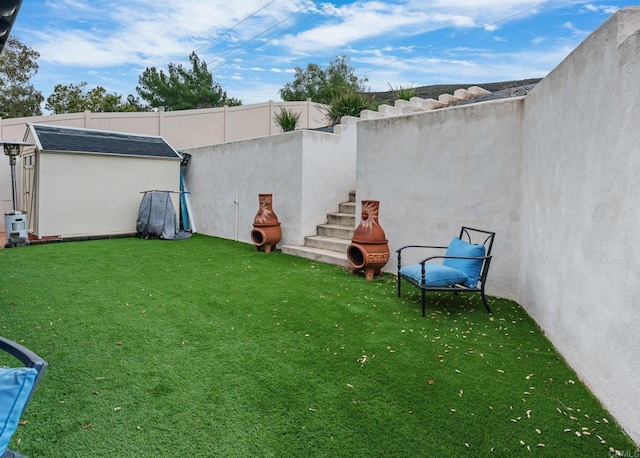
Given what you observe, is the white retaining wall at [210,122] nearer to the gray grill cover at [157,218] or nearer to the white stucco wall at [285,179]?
the white stucco wall at [285,179]

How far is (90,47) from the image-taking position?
1739cm

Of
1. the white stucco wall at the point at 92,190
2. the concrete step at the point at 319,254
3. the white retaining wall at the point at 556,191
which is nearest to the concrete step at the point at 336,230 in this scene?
the concrete step at the point at 319,254

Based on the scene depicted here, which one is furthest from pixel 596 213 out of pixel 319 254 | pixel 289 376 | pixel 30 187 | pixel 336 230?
pixel 30 187

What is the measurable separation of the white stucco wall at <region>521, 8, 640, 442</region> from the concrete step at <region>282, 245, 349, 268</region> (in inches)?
133

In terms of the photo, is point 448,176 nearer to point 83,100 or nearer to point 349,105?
point 349,105

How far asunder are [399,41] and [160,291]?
648 inches

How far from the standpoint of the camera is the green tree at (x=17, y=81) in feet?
73.0

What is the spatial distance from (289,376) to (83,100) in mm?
28073

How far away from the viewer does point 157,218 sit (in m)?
9.85

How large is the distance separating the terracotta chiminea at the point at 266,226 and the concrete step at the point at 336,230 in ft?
2.99

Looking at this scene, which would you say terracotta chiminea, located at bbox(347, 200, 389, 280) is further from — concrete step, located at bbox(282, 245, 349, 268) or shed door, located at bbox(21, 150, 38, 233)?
shed door, located at bbox(21, 150, 38, 233)

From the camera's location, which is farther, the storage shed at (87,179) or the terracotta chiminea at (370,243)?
the storage shed at (87,179)

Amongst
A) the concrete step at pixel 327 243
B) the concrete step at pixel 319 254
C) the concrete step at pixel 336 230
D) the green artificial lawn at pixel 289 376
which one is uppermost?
the concrete step at pixel 336 230

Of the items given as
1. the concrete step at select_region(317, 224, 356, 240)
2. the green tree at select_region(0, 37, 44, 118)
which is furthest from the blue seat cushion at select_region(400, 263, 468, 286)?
the green tree at select_region(0, 37, 44, 118)
